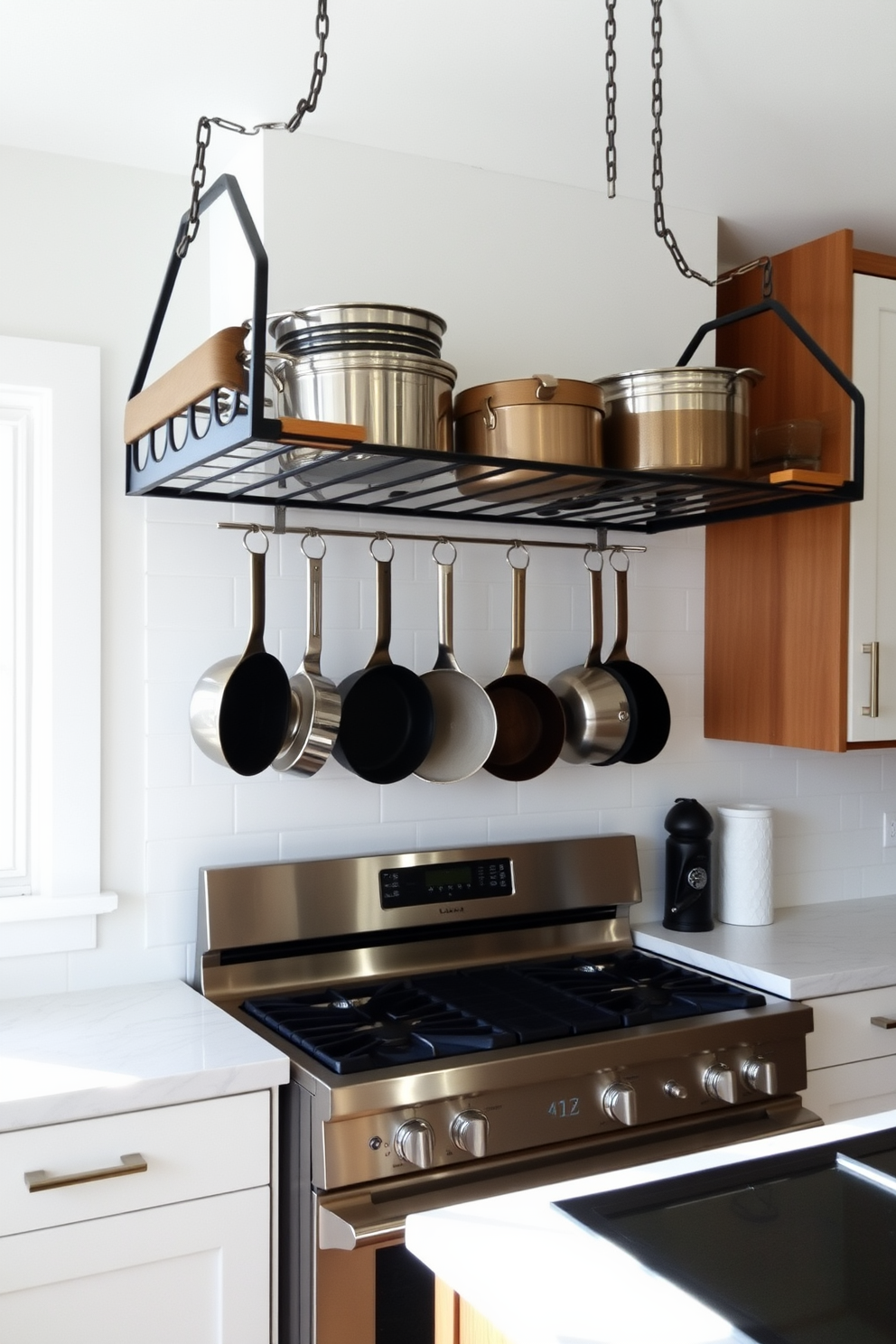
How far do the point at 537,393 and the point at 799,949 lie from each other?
50.0 inches

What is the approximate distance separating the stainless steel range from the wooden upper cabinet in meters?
0.46

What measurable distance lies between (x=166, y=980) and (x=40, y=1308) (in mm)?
676

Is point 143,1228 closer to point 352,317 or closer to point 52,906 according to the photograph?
point 52,906

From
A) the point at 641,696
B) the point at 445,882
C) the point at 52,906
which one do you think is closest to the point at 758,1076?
the point at 445,882

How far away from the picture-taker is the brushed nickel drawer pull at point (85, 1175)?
5.31ft

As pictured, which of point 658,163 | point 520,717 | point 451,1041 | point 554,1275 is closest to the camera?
point 554,1275

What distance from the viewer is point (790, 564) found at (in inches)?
104

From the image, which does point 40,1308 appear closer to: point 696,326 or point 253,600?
point 253,600

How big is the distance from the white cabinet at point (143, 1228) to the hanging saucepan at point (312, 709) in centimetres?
64

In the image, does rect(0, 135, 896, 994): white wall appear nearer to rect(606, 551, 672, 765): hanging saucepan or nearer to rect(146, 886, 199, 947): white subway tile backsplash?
rect(146, 886, 199, 947): white subway tile backsplash

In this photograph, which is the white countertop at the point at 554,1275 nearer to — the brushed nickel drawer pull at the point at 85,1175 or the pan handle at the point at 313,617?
the brushed nickel drawer pull at the point at 85,1175

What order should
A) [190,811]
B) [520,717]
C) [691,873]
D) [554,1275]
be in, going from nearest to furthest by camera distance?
[554,1275] < [190,811] < [520,717] < [691,873]

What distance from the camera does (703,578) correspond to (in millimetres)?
2801

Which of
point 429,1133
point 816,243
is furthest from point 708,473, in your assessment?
point 429,1133
